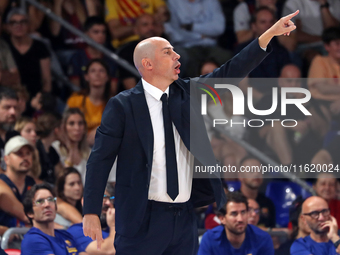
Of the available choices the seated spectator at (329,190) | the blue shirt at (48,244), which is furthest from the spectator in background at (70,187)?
the seated spectator at (329,190)

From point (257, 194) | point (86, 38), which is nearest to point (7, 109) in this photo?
point (86, 38)

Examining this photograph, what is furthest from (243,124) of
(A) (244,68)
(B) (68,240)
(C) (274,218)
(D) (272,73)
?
(A) (244,68)

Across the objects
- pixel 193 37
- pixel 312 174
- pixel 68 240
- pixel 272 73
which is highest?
pixel 193 37

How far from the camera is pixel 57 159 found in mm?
5488

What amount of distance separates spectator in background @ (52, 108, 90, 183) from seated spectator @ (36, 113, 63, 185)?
85 mm

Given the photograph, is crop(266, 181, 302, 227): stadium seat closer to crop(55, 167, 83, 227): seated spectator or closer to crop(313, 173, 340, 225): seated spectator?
crop(313, 173, 340, 225): seated spectator

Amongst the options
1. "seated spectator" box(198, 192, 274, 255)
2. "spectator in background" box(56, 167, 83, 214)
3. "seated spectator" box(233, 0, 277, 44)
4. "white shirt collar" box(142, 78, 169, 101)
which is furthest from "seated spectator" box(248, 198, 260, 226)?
"seated spectator" box(233, 0, 277, 44)

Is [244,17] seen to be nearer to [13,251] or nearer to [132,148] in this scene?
[13,251]

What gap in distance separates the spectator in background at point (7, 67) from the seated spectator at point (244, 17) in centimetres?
269

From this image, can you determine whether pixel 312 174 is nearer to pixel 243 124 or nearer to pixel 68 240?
pixel 243 124

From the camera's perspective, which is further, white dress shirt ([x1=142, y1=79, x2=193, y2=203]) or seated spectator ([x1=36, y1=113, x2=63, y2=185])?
seated spectator ([x1=36, y1=113, x2=63, y2=185])

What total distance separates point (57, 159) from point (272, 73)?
259cm

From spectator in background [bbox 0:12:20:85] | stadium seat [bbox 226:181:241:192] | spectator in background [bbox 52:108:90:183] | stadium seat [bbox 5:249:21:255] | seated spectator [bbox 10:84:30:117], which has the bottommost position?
stadium seat [bbox 5:249:21:255]

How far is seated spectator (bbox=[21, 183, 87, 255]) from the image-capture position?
3.93 m
